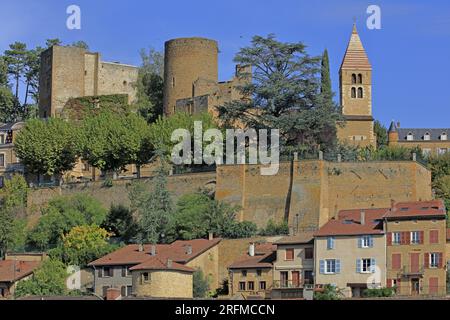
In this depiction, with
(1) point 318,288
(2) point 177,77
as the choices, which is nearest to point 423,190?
(1) point 318,288

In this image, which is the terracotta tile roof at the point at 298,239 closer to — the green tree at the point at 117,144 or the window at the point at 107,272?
the window at the point at 107,272

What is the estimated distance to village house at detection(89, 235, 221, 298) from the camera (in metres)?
50.3

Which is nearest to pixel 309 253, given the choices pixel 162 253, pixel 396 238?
pixel 396 238

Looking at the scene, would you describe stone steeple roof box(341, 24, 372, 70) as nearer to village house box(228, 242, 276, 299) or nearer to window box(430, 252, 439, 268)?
village house box(228, 242, 276, 299)

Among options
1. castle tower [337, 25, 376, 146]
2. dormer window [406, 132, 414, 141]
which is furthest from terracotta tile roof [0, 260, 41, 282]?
dormer window [406, 132, 414, 141]

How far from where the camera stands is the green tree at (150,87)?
78938 mm

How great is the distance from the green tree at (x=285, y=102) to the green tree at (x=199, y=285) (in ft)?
34.8

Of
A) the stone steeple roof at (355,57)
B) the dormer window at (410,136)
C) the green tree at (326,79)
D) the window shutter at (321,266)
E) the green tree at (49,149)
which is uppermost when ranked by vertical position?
the stone steeple roof at (355,57)

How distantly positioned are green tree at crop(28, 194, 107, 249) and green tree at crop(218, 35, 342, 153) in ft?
27.6

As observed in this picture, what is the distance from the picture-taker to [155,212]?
58.8 meters

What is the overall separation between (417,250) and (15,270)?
61.8ft

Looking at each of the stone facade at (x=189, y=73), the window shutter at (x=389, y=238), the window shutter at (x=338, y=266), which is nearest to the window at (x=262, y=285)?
the window shutter at (x=338, y=266)
